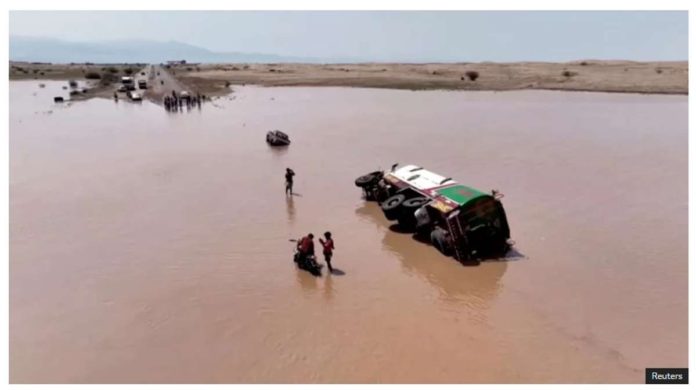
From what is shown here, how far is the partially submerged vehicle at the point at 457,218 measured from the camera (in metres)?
15.1

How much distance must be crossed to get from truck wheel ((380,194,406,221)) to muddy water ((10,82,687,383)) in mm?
563

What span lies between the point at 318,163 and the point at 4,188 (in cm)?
1680

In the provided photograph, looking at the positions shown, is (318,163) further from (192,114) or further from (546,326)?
(192,114)

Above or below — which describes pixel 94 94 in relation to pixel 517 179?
above

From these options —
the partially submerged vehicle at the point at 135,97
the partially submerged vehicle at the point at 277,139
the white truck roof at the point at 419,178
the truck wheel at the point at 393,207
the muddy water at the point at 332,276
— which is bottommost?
the muddy water at the point at 332,276

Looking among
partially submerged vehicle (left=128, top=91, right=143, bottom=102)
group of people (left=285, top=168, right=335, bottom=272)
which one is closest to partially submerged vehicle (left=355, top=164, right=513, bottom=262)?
group of people (left=285, top=168, right=335, bottom=272)

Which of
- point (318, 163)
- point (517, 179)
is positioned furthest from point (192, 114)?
point (517, 179)

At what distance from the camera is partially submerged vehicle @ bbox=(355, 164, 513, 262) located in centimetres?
1511

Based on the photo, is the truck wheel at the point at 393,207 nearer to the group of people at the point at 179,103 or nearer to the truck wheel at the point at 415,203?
the truck wheel at the point at 415,203

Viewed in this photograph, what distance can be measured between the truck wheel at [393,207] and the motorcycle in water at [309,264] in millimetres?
3796

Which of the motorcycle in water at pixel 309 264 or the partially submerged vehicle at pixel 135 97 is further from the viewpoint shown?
the partially submerged vehicle at pixel 135 97

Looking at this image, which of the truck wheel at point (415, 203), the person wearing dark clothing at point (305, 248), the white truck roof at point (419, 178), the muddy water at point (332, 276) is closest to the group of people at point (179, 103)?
the muddy water at point (332, 276)

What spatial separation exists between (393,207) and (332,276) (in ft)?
13.8

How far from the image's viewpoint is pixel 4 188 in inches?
496
